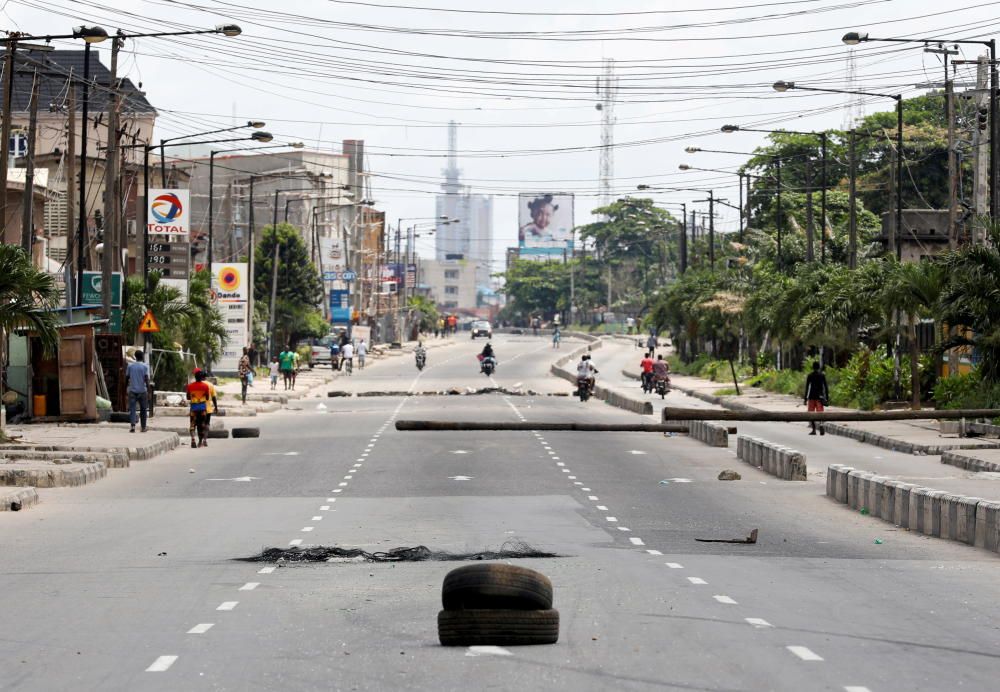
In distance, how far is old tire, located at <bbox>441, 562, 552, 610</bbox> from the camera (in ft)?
35.9

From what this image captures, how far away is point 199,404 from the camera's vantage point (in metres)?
36.6

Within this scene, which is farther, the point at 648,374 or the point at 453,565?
the point at 648,374

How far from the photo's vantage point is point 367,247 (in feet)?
546

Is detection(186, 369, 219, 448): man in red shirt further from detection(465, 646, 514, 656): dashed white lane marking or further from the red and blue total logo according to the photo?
detection(465, 646, 514, 656): dashed white lane marking

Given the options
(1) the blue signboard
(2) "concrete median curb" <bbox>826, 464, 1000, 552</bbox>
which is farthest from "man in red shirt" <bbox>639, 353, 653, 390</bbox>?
(1) the blue signboard

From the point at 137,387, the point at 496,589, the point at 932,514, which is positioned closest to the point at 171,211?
the point at 137,387

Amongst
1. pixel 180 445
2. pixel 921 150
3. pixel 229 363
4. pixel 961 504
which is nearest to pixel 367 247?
pixel 921 150

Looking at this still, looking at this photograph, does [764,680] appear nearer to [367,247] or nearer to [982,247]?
[982,247]

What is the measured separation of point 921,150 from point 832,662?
94.0 m

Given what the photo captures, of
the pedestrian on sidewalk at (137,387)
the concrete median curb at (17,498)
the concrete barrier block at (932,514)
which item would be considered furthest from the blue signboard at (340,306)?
the concrete barrier block at (932,514)

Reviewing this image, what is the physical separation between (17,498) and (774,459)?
14469 millimetres

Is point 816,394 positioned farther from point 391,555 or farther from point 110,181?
point 391,555

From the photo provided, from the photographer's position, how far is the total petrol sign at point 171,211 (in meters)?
54.8

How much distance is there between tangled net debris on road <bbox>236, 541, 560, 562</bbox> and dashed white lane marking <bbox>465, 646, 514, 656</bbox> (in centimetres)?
547
